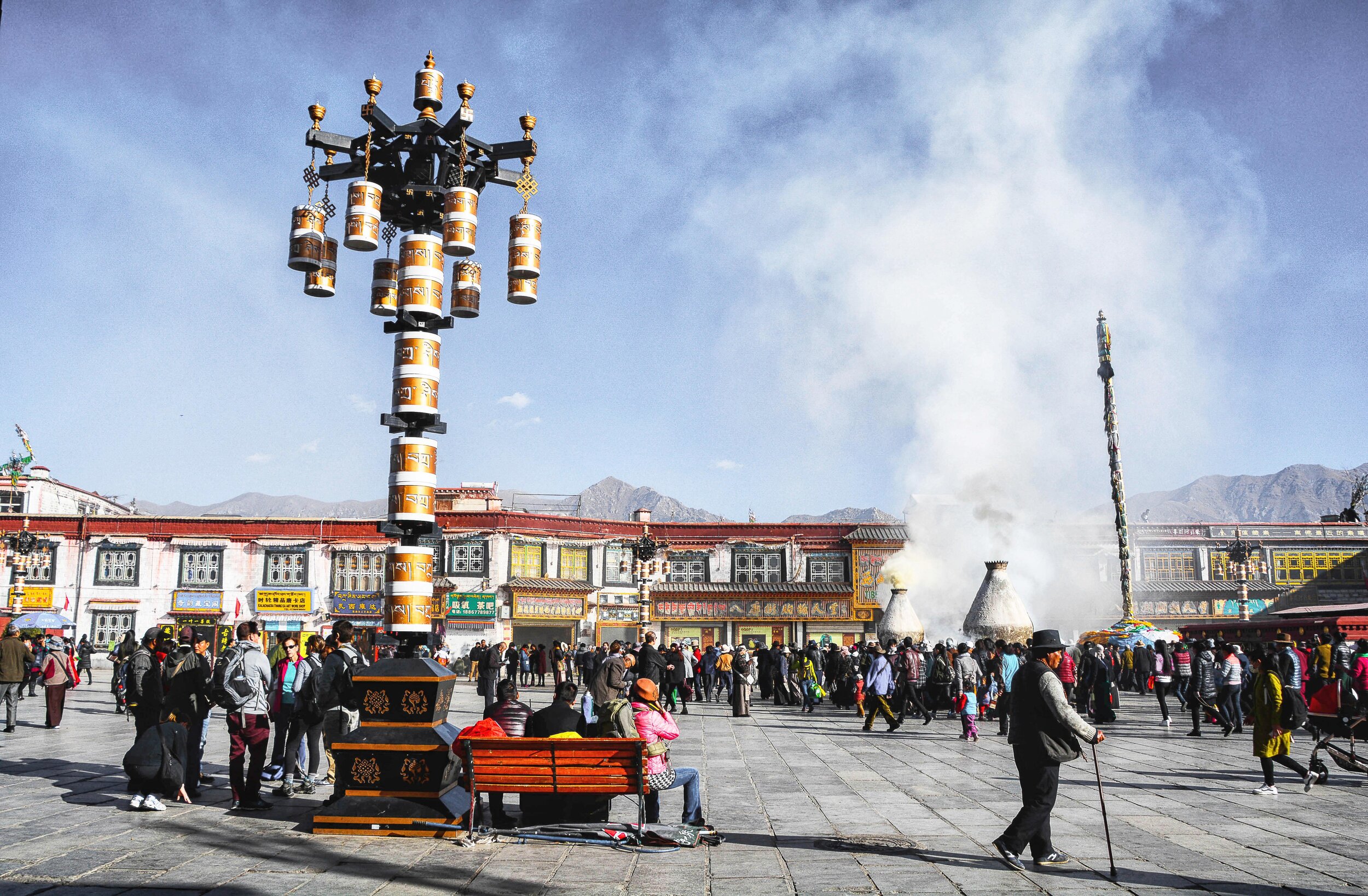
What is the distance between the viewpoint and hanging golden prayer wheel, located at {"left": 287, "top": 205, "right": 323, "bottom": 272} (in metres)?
10.6

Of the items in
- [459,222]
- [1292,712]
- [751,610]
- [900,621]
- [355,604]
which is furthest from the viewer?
[751,610]

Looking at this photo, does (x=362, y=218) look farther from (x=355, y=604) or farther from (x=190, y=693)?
(x=355, y=604)

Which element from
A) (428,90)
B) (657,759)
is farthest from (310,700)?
(428,90)

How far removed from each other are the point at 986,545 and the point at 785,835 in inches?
1651

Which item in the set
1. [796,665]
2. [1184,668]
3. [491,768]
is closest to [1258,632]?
[1184,668]

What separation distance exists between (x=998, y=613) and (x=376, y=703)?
78.6ft

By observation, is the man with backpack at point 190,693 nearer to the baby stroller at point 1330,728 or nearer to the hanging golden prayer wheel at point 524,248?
the hanging golden prayer wheel at point 524,248

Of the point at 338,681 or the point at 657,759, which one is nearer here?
the point at 657,759

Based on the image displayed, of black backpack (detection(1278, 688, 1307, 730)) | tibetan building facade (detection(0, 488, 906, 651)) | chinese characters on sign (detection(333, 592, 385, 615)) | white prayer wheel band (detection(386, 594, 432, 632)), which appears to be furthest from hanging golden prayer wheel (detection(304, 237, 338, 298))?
chinese characters on sign (detection(333, 592, 385, 615))

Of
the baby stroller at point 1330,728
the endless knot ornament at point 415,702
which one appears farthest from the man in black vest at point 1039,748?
the baby stroller at point 1330,728

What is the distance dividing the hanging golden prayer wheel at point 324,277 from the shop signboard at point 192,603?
32.1 metres

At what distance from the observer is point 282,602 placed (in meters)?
39.0

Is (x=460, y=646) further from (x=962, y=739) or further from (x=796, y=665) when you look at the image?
(x=962, y=739)

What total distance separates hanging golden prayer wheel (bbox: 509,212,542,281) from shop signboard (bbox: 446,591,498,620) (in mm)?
29039
